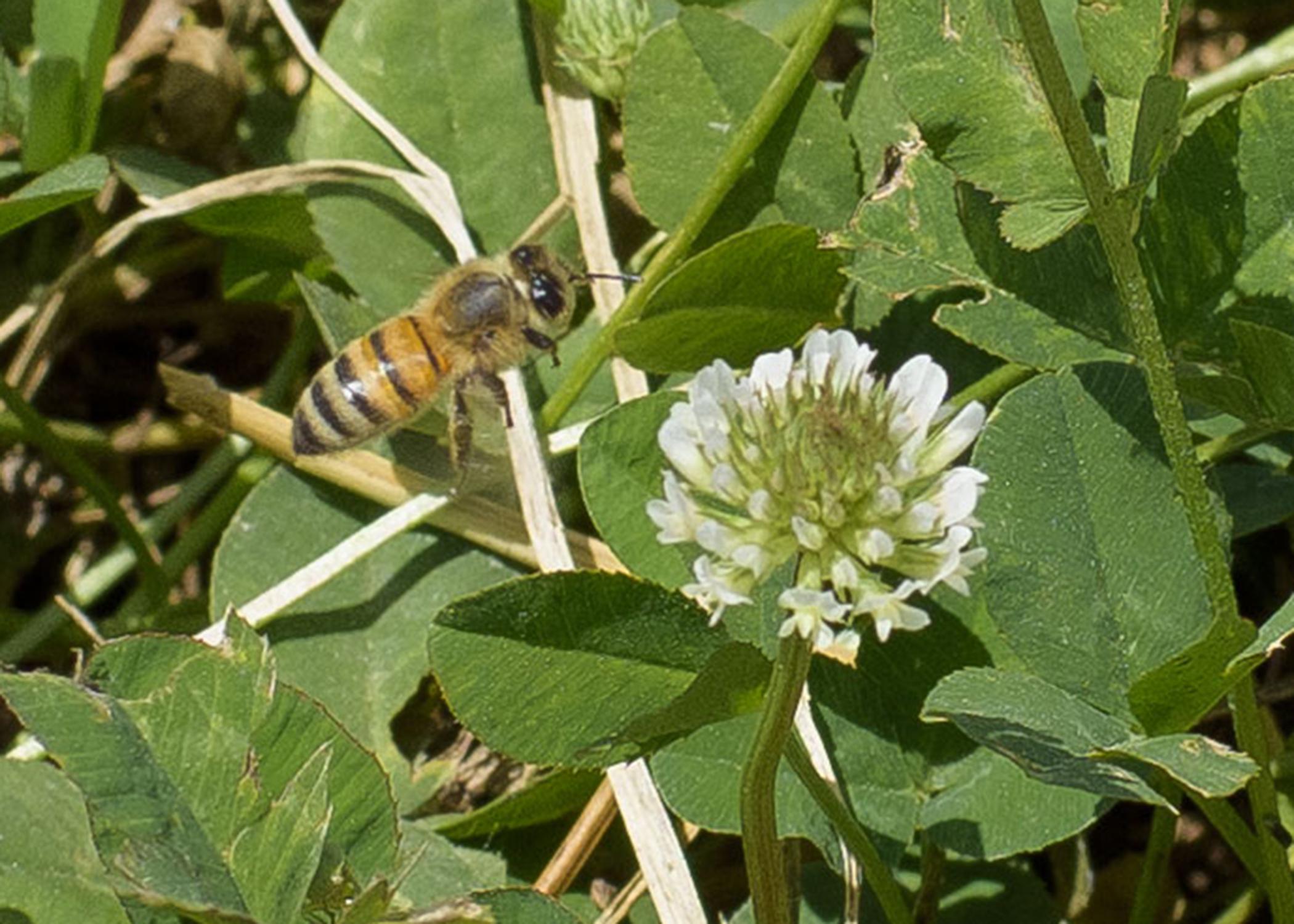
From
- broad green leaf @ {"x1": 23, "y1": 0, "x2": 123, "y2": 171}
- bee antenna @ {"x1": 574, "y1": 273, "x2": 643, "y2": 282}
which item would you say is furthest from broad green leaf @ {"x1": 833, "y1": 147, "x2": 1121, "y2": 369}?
broad green leaf @ {"x1": 23, "y1": 0, "x2": 123, "y2": 171}

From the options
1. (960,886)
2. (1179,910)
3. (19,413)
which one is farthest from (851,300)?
(19,413)

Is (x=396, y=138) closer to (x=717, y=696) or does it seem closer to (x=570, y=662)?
(x=570, y=662)

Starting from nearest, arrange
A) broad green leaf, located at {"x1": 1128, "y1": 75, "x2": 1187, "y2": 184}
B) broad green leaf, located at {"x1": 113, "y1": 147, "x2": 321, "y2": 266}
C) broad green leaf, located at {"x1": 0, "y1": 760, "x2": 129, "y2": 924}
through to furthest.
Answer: broad green leaf, located at {"x1": 1128, "y1": 75, "x2": 1187, "y2": 184}, broad green leaf, located at {"x1": 0, "y1": 760, "x2": 129, "y2": 924}, broad green leaf, located at {"x1": 113, "y1": 147, "x2": 321, "y2": 266}

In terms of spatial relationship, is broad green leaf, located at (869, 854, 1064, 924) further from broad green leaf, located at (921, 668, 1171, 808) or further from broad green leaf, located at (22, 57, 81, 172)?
broad green leaf, located at (22, 57, 81, 172)

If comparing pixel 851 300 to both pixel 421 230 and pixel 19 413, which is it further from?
pixel 19 413

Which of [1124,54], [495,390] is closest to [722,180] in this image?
[495,390]

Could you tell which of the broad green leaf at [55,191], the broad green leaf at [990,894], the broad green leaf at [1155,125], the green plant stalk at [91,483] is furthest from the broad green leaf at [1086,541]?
the green plant stalk at [91,483]
